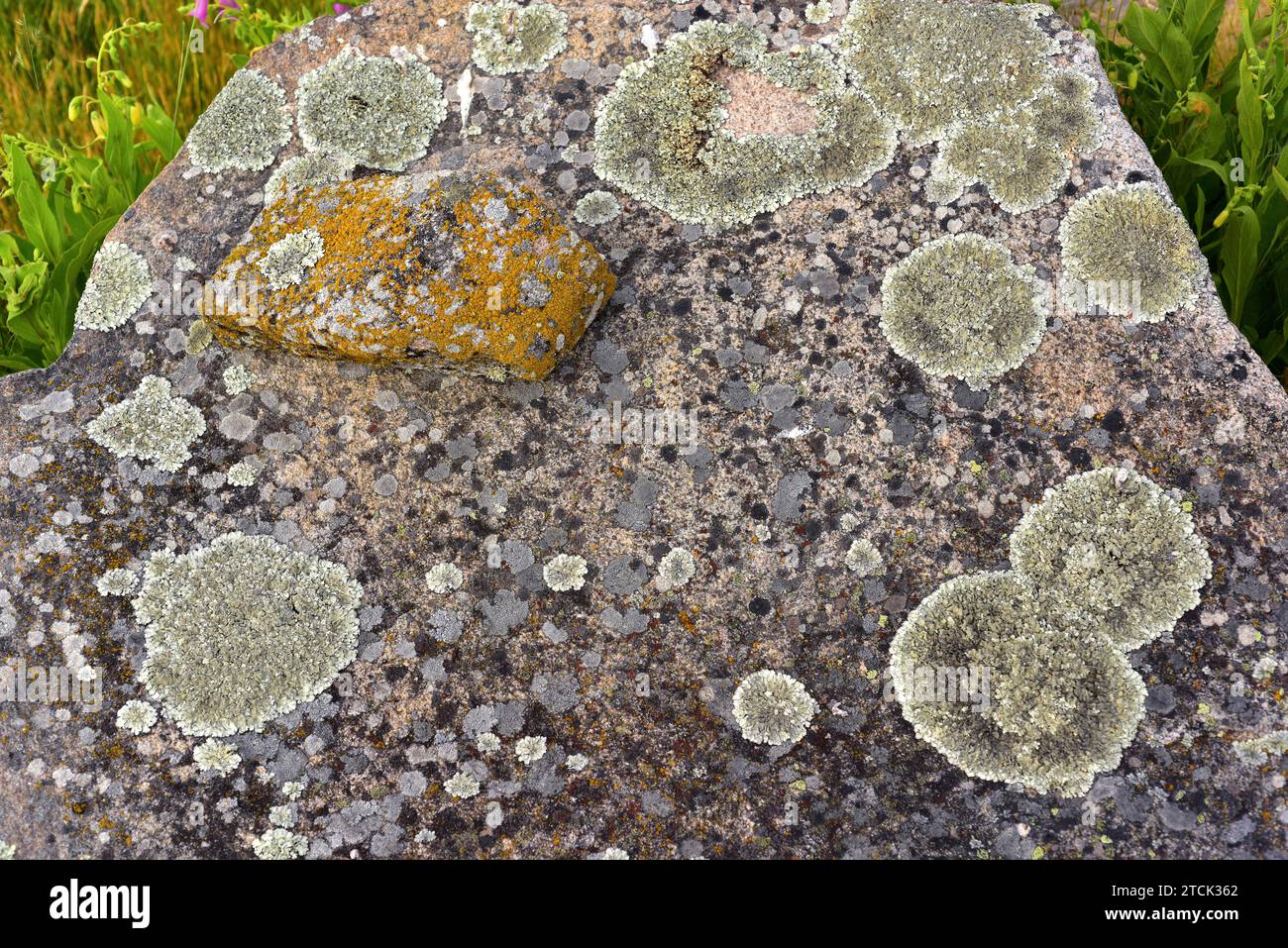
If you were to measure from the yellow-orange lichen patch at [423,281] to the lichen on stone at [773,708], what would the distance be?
119 cm

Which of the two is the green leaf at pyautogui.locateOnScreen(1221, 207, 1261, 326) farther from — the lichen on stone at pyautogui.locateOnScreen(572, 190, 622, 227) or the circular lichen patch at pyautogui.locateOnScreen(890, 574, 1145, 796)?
the lichen on stone at pyautogui.locateOnScreen(572, 190, 622, 227)

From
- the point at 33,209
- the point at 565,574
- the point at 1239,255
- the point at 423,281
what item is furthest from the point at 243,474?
the point at 1239,255

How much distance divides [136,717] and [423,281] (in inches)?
61.9

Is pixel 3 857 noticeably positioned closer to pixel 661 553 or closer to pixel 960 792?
pixel 661 553

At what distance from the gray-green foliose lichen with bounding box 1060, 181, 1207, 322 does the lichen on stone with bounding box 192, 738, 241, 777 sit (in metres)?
3.04

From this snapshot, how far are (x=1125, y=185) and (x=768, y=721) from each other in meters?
2.20

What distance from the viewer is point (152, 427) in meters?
3.44

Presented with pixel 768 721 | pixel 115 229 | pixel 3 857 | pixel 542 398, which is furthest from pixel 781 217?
pixel 3 857

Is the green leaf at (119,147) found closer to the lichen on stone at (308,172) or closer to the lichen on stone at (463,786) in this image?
the lichen on stone at (308,172)

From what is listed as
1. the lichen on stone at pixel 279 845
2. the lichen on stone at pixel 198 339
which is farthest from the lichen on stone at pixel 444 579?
the lichen on stone at pixel 198 339

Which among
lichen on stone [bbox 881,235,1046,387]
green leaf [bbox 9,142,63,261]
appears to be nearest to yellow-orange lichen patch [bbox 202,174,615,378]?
lichen on stone [bbox 881,235,1046,387]

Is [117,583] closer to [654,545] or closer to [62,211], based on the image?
[654,545]

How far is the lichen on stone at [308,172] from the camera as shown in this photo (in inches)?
149

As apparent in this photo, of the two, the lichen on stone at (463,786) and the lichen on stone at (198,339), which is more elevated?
the lichen on stone at (198,339)
